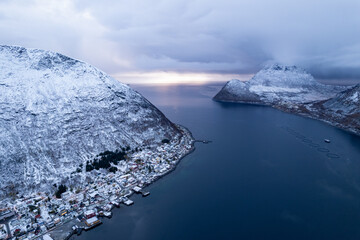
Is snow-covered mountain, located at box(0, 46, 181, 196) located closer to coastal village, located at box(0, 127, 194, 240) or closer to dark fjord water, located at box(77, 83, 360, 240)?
coastal village, located at box(0, 127, 194, 240)

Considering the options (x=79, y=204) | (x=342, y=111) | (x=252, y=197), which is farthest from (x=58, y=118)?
(x=342, y=111)

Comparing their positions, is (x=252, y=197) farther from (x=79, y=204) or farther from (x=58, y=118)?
(x=58, y=118)

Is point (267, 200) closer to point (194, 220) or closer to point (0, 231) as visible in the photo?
point (194, 220)

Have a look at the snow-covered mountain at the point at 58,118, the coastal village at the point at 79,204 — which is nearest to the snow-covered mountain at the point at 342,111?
the snow-covered mountain at the point at 58,118

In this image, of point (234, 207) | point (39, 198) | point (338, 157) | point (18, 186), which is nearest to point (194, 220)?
point (234, 207)

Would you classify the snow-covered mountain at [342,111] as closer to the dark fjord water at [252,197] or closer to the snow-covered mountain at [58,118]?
the dark fjord water at [252,197]
